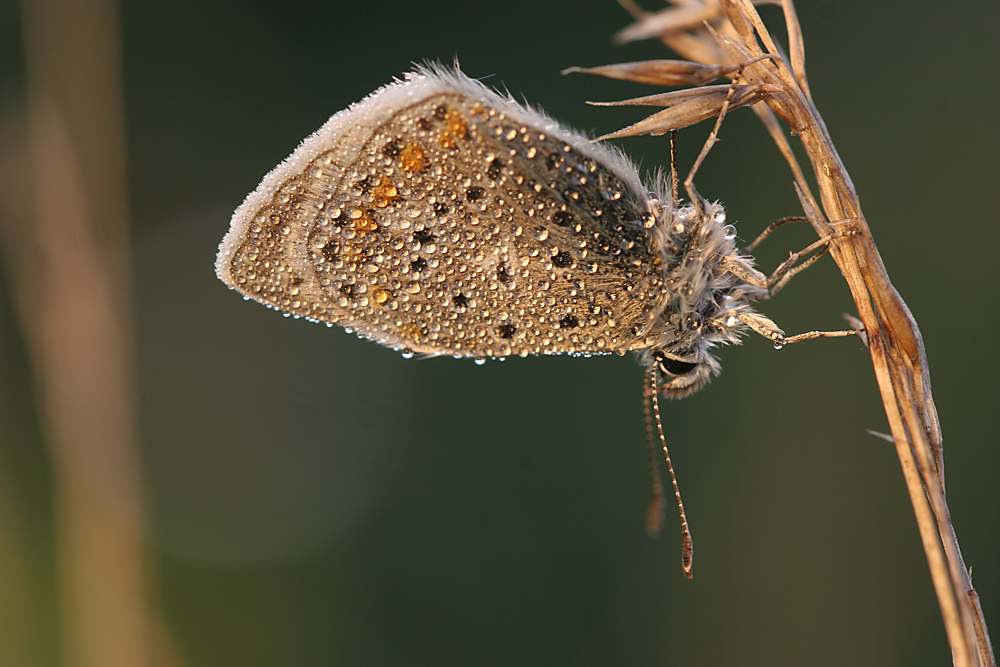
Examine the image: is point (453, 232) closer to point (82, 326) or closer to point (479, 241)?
point (479, 241)

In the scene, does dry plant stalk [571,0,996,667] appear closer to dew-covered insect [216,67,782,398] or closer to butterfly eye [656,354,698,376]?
dew-covered insect [216,67,782,398]

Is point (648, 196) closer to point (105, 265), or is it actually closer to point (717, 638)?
point (105, 265)

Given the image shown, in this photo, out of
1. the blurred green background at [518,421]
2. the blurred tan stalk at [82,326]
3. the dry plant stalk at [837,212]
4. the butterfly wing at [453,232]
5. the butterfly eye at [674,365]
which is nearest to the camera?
the dry plant stalk at [837,212]

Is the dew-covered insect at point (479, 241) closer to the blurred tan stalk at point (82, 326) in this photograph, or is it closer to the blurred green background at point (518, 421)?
the blurred tan stalk at point (82, 326)

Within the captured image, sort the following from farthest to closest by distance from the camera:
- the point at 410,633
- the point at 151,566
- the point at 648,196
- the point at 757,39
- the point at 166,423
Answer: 1. the point at 410,633
2. the point at 166,423
3. the point at 151,566
4. the point at 648,196
5. the point at 757,39

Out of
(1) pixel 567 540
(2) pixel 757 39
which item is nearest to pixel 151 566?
(1) pixel 567 540

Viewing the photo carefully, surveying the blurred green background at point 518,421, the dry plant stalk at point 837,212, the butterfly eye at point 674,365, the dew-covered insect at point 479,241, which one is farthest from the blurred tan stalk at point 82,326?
the dry plant stalk at point 837,212

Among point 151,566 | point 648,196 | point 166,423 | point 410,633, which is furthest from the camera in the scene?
point 410,633

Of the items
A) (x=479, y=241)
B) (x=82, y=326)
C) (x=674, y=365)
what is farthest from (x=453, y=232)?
(x=82, y=326)
